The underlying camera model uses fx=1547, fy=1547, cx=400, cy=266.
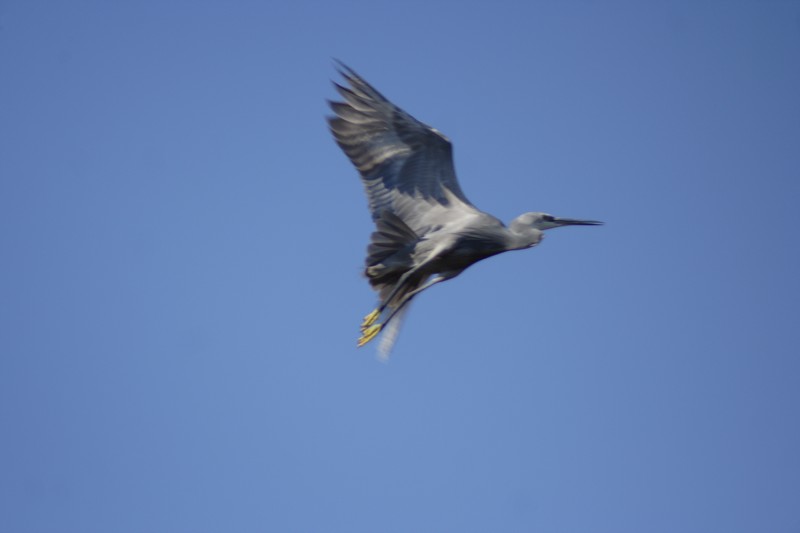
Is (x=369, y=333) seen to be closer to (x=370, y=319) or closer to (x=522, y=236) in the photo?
(x=370, y=319)

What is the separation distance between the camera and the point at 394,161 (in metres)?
15.6

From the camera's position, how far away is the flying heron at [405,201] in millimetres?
15312

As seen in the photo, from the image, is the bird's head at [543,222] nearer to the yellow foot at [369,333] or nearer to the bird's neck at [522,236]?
the bird's neck at [522,236]

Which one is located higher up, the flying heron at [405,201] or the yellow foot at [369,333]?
the flying heron at [405,201]

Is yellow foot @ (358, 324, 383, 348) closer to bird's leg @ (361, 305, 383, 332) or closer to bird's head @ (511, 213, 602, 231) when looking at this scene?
bird's leg @ (361, 305, 383, 332)

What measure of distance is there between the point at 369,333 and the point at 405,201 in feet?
4.54

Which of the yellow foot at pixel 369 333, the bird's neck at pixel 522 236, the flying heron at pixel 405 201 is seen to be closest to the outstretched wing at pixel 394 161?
the flying heron at pixel 405 201

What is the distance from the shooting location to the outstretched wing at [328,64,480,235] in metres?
15.5

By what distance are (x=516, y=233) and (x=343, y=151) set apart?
1933 mm

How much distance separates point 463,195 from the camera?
51.5 ft

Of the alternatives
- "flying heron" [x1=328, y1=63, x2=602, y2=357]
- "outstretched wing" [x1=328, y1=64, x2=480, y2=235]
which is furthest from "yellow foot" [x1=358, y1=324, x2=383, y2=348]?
"outstretched wing" [x1=328, y1=64, x2=480, y2=235]

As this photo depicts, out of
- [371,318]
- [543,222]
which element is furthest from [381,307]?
[543,222]

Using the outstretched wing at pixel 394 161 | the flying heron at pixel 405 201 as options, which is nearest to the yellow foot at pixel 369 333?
the flying heron at pixel 405 201

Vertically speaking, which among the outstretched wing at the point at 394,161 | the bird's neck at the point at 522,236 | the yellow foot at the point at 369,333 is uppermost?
the outstretched wing at the point at 394,161
